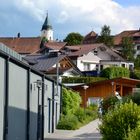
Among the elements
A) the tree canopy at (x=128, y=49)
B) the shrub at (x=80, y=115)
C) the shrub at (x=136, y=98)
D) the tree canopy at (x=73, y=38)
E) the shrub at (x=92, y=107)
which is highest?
the tree canopy at (x=73, y=38)

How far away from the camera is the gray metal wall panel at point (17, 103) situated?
15898 mm

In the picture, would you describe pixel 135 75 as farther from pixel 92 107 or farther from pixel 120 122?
pixel 120 122

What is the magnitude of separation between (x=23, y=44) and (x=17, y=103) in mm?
94329

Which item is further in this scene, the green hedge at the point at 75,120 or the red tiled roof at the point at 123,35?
the red tiled roof at the point at 123,35

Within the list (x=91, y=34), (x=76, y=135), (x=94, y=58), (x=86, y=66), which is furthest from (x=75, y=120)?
(x=91, y=34)

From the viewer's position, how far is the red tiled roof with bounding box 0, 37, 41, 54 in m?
108

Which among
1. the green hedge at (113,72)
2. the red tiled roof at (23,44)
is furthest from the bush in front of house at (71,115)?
the red tiled roof at (23,44)

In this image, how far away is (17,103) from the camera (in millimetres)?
16891

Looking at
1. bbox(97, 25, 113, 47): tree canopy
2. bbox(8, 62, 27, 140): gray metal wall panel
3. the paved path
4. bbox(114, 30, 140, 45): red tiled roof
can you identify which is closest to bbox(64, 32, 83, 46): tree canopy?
bbox(114, 30, 140, 45): red tiled roof

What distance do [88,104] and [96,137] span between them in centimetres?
2640

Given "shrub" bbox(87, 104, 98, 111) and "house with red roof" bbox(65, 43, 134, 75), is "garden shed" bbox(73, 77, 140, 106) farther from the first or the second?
"house with red roof" bbox(65, 43, 134, 75)

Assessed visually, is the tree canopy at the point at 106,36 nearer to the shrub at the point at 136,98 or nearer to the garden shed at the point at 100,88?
the garden shed at the point at 100,88

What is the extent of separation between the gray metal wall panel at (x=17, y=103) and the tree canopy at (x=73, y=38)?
9835 centimetres

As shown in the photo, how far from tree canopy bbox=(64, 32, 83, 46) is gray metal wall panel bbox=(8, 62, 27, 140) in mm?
98347
